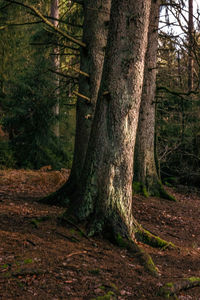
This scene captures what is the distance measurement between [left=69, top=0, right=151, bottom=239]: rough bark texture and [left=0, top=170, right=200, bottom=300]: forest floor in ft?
1.48

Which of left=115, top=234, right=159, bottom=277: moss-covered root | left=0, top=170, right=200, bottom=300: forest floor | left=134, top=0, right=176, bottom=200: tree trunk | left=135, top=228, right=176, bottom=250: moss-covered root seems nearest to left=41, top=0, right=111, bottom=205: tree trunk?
left=0, top=170, right=200, bottom=300: forest floor

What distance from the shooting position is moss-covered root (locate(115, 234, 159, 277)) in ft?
14.7

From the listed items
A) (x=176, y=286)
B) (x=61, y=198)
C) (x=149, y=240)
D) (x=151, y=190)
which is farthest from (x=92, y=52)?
(x=151, y=190)

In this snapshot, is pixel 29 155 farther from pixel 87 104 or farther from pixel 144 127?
pixel 87 104

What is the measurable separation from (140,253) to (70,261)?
119cm

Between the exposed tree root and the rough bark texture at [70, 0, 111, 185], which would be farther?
the exposed tree root

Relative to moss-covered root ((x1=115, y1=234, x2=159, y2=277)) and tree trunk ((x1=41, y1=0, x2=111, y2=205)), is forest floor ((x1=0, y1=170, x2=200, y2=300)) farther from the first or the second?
tree trunk ((x1=41, y1=0, x2=111, y2=205))

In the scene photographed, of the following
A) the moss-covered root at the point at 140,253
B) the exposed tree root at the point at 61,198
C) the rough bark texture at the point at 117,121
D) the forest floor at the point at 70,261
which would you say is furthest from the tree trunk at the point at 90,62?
the moss-covered root at the point at 140,253

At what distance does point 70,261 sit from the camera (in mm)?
4188

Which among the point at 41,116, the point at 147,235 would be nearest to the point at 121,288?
the point at 147,235

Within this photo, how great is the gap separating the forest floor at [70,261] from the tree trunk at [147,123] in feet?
8.57

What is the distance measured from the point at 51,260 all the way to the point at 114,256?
1.00m

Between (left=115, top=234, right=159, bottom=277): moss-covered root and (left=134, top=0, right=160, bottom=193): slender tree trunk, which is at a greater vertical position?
(left=134, top=0, right=160, bottom=193): slender tree trunk

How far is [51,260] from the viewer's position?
411 cm
